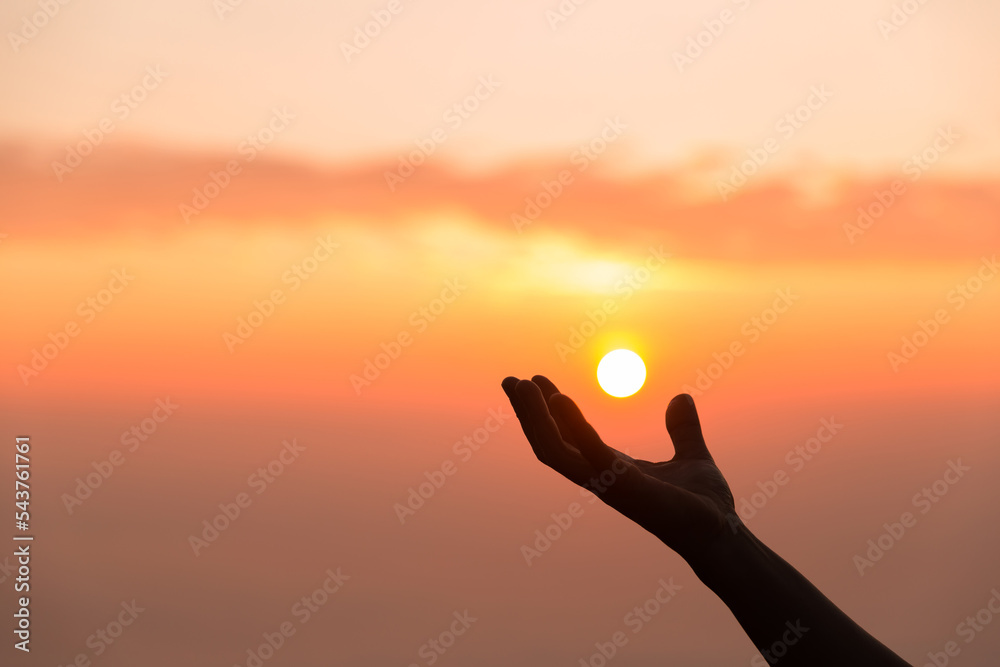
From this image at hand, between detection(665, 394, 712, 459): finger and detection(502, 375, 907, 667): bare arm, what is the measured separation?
69 cm

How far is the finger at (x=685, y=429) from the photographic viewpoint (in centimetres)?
405

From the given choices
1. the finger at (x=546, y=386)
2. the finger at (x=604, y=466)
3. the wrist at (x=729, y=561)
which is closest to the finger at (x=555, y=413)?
the finger at (x=546, y=386)

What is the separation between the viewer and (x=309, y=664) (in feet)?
628

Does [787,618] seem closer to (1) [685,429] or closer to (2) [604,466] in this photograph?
(2) [604,466]

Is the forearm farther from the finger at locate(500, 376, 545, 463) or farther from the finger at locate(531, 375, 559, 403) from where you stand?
the finger at locate(531, 375, 559, 403)

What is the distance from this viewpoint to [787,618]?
293 centimetres

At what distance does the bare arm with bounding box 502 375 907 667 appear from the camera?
292 centimetres

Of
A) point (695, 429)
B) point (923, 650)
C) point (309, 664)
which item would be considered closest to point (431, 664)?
point (309, 664)

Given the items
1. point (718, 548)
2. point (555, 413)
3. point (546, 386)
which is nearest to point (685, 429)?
point (546, 386)

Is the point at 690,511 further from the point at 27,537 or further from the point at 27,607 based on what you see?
the point at 27,607

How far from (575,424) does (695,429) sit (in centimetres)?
132

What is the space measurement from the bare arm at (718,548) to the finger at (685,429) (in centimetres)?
69

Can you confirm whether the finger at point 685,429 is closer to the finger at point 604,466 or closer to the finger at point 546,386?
the finger at point 546,386

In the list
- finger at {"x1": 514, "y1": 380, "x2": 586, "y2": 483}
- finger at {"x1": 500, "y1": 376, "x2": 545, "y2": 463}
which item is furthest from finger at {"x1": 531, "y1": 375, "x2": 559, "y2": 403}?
finger at {"x1": 514, "y1": 380, "x2": 586, "y2": 483}
